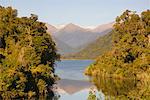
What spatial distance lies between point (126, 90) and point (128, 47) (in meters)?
33.7

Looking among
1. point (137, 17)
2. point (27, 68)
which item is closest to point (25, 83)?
point (27, 68)

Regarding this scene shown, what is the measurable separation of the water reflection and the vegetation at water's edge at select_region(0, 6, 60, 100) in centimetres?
1119

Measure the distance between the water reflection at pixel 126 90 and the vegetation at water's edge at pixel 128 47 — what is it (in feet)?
40.0

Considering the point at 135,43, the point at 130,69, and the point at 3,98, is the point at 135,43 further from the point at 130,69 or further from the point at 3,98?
the point at 3,98

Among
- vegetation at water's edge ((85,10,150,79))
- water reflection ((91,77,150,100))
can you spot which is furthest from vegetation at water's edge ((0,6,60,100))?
vegetation at water's edge ((85,10,150,79))

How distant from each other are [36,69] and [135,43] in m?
53.7

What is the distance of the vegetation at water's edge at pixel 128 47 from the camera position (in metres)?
117

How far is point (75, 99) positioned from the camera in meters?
81.5

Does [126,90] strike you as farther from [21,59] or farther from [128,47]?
[128,47]

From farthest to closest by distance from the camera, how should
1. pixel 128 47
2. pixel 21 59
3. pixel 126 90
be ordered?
pixel 128 47
pixel 126 90
pixel 21 59

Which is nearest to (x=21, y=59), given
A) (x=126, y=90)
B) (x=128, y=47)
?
(x=126, y=90)

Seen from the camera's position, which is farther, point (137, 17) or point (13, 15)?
point (137, 17)

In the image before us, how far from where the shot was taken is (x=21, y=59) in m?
70.9

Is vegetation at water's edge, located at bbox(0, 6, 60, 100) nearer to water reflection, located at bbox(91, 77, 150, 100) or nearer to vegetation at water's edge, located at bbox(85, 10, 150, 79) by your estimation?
water reflection, located at bbox(91, 77, 150, 100)
